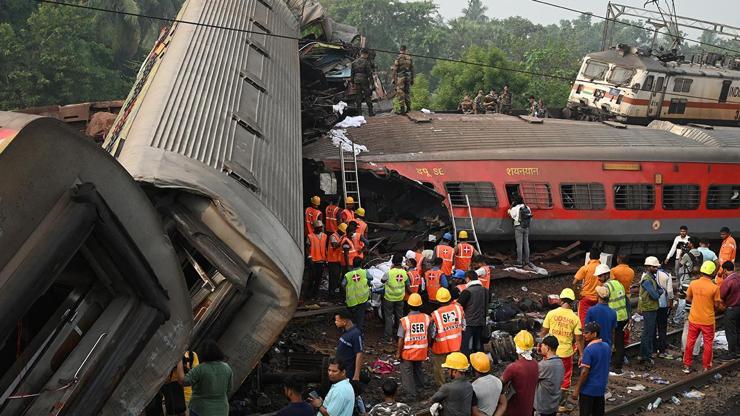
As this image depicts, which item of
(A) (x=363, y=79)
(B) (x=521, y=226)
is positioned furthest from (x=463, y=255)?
(A) (x=363, y=79)

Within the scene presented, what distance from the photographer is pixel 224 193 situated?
278 inches

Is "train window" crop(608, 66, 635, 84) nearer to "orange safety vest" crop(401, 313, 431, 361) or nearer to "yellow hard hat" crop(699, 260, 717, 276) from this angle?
"yellow hard hat" crop(699, 260, 717, 276)

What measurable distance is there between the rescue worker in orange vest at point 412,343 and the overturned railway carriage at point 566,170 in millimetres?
6083

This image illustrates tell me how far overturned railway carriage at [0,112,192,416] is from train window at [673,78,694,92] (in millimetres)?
19393

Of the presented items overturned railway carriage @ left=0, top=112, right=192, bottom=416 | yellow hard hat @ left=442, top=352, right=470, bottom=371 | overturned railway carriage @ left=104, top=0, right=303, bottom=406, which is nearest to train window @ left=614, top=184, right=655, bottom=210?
overturned railway carriage @ left=104, top=0, right=303, bottom=406

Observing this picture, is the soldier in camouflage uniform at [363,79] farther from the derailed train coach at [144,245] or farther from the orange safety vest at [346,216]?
the derailed train coach at [144,245]

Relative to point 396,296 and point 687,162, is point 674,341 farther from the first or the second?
point 687,162

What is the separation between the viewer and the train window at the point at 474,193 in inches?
650

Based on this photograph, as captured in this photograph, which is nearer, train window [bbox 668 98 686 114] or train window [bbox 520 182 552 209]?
train window [bbox 520 182 552 209]

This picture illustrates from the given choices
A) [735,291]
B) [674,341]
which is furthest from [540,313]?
[735,291]

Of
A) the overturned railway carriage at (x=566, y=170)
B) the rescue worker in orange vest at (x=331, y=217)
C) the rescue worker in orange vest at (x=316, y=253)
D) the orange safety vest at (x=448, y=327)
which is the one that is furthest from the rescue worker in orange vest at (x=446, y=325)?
the overturned railway carriage at (x=566, y=170)

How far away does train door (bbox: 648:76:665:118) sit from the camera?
2248 centimetres

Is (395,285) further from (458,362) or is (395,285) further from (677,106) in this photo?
(677,106)

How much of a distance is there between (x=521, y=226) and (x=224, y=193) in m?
10.3
